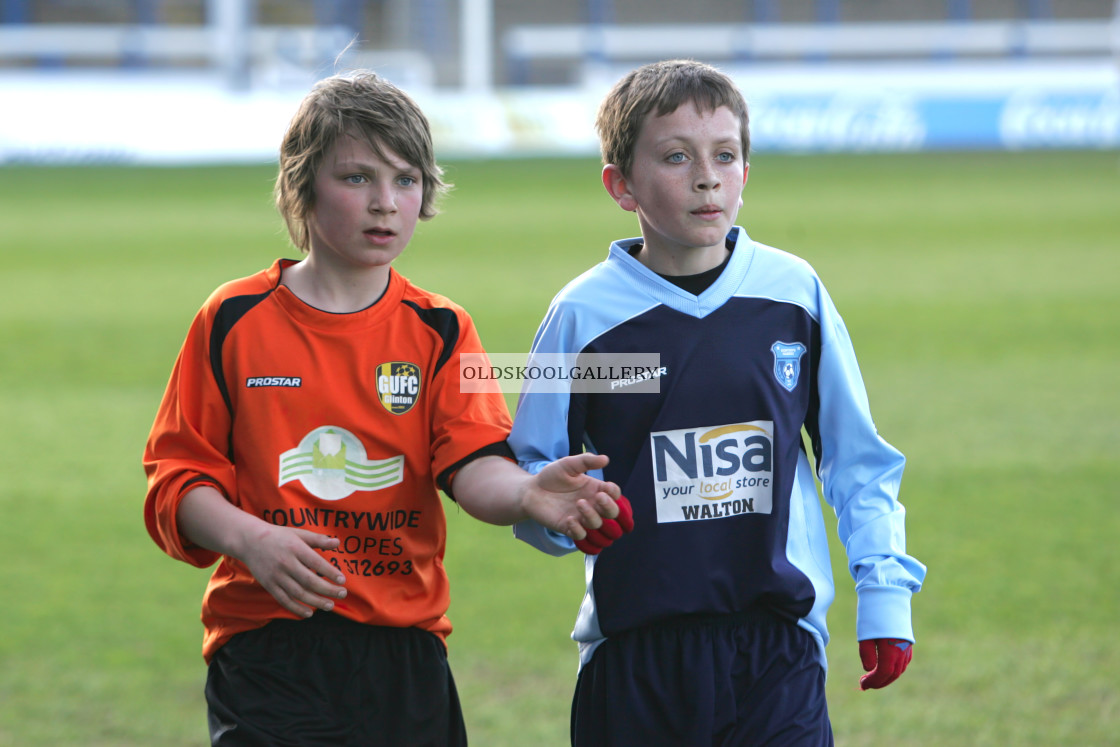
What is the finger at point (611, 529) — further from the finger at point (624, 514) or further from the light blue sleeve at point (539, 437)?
the light blue sleeve at point (539, 437)

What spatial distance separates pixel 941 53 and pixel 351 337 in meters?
34.4

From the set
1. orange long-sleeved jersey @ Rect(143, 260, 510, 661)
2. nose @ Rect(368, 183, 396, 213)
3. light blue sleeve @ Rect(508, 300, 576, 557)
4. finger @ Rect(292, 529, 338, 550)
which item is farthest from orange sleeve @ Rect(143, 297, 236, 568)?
light blue sleeve @ Rect(508, 300, 576, 557)

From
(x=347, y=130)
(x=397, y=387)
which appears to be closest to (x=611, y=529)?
(x=397, y=387)

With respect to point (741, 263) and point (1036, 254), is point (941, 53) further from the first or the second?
point (741, 263)

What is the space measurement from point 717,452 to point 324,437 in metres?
0.71

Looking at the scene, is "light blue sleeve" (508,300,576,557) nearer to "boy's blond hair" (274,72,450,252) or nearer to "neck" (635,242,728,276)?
"neck" (635,242,728,276)

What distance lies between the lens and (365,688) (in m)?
2.21

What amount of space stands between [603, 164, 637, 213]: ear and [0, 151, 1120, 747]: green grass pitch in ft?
2.50

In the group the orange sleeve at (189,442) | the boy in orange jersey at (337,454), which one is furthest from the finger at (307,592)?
the orange sleeve at (189,442)

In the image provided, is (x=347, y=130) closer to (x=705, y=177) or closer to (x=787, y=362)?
(x=705, y=177)

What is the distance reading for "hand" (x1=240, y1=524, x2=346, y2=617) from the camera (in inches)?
78.8

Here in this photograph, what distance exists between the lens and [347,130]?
2229 mm

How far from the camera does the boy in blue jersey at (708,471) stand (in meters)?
2.19

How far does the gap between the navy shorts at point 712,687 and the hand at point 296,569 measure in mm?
551
